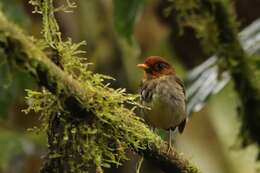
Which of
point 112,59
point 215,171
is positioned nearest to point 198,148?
point 215,171

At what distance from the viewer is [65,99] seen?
5.09 ft

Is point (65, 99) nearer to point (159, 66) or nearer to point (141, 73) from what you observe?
point (159, 66)

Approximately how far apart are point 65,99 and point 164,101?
1610 millimetres

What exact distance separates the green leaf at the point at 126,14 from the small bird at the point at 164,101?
0.36 m

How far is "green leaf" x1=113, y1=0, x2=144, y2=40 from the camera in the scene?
286 centimetres

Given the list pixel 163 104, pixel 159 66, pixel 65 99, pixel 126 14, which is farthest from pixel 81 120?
pixel 159 66

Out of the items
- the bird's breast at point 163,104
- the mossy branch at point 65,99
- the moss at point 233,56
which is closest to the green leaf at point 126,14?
the bird's breast at point 163,104

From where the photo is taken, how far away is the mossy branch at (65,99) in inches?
56.3

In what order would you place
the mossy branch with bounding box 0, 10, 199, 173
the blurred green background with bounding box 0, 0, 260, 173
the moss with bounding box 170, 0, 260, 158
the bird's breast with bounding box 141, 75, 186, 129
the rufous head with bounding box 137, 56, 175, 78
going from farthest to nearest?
1. the blurred green background with bounding box 0, 0, 260, 173
2. the rufous head with bounding box 137, 56, 175, 78
3. the bird's breast with bounding box 141, 75, 186, 129
4. the mossy branch with bounding box 0, 10, 199, 173
5. the moss with bounding box 170, 0, 260, 158

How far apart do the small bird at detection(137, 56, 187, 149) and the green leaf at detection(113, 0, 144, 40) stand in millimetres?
358

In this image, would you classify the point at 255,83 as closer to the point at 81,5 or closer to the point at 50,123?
the point at 50,123

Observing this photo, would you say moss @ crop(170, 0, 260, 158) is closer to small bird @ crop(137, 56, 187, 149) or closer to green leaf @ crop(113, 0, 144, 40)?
green leaf @ crop(113, 0, 144, 40)

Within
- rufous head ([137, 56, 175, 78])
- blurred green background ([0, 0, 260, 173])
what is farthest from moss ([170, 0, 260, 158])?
blurred green background ([0, 0, 260, 173])

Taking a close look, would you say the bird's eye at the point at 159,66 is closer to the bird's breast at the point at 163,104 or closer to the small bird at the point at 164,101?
the small bird at the point at 164,101
